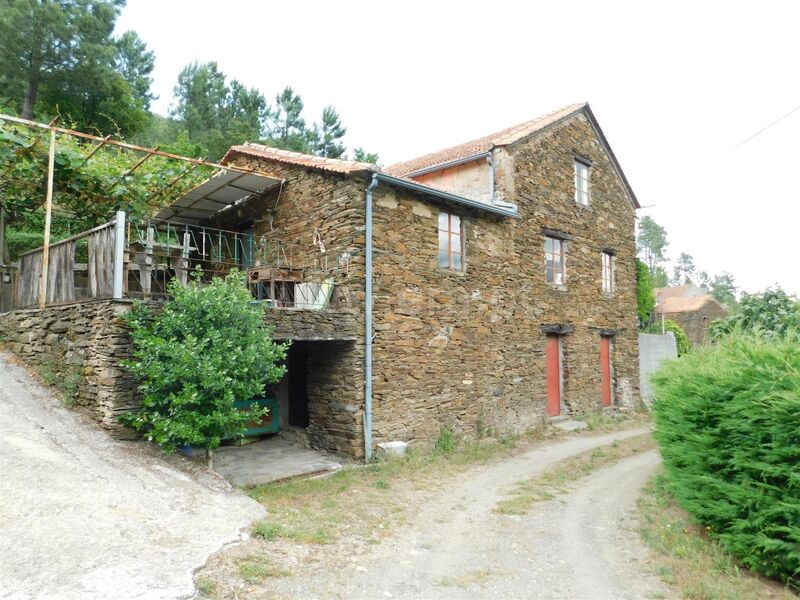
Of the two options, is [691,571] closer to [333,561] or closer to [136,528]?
[333,561]

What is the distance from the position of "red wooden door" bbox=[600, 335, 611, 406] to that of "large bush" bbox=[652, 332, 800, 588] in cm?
891

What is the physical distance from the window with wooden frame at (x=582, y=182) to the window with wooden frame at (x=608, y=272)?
1.76 m

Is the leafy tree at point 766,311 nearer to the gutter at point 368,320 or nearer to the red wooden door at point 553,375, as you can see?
the red wooden door at point 553,375

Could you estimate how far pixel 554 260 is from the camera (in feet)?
42.2

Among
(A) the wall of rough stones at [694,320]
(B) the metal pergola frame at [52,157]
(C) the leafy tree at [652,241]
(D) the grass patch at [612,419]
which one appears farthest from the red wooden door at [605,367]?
(C) the leafy tree at [652,241]

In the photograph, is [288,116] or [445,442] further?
[288,116]

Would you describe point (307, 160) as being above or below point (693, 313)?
above

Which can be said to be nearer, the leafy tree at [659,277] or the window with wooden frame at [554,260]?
the window with wooden frame at [554,260]

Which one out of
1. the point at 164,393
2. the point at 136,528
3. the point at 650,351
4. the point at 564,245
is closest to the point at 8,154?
the point at 164,393

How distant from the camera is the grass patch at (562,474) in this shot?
Result: 265 inches

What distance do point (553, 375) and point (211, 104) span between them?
24.5 m

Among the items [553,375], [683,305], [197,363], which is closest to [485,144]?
[553,375]

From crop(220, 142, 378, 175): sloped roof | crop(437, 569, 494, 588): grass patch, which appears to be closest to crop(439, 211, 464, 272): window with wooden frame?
crop(220, 142, 378, 175): sloped roof

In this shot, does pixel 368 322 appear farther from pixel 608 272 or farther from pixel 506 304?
pixel 608 272
